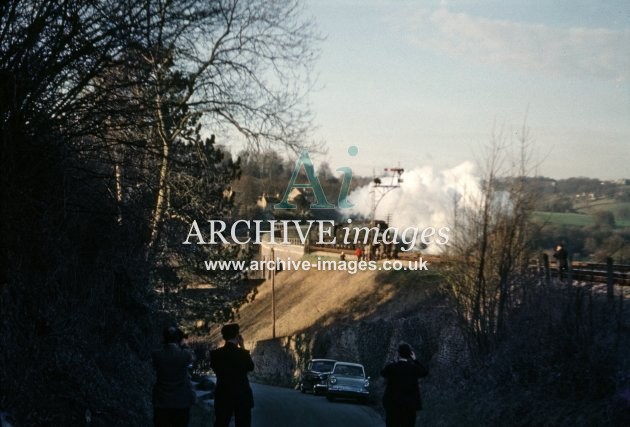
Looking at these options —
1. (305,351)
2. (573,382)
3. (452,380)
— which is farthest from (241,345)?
(305,351)

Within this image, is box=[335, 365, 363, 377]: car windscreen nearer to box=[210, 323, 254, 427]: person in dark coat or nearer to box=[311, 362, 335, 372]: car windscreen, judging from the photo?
box=[311, 362, 335, 372]: car windscreen

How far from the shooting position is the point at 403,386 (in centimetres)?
1248

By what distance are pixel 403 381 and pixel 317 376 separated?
1000 inches

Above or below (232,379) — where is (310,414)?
below

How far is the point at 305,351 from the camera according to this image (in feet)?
193

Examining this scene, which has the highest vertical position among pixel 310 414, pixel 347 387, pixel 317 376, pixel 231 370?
pixel 231 370

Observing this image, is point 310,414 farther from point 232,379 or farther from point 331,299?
point 331,299

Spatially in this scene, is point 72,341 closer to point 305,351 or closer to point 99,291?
point 99,291

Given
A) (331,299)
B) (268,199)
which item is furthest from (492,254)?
(331,299)

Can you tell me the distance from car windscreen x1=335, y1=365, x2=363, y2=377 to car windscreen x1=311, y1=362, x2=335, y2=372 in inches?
171

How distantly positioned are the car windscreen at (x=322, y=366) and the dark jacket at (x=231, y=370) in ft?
87.9

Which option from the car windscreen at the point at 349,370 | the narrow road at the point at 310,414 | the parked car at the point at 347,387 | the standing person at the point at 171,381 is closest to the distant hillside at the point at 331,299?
the car windscreen at the point at 349,370

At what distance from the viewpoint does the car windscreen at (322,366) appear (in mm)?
38188

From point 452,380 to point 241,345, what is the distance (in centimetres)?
1935
